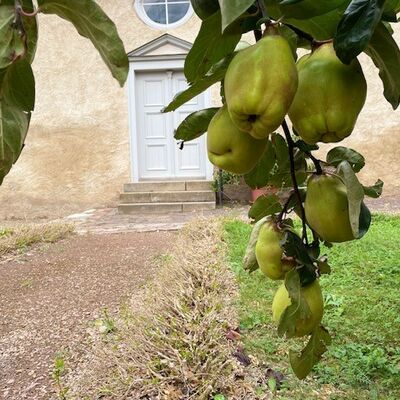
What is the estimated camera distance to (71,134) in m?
7.43

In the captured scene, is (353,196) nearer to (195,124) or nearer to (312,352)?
(195,124)

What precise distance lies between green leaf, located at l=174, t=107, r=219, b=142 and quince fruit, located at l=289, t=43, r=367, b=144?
0.71 feet

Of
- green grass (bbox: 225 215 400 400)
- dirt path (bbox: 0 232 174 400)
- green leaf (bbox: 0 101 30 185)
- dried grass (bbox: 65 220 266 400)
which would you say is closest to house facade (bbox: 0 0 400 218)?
dirt path (bbox: 0 232 174 400)

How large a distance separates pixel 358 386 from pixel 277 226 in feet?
4.73

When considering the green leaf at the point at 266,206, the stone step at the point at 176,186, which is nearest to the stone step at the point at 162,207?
the stone step at the point at 176,186

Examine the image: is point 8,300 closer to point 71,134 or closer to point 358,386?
point 358,386

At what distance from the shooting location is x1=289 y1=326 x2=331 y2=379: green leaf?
78 cm

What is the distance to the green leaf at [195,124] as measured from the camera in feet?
2.24

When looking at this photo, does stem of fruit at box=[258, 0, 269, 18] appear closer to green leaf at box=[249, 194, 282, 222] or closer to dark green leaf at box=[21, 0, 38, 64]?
dark green leaf at box=[21, 0, 38, 64]

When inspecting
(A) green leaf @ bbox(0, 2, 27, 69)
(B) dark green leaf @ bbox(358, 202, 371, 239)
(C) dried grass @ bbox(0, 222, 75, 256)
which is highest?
(A) green leaf @ bbox(0, 2, 27, 69)

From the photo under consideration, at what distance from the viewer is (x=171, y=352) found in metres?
2.02

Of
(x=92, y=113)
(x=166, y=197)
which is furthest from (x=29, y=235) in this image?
(x=92, y=113)

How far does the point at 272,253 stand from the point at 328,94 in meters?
0.33

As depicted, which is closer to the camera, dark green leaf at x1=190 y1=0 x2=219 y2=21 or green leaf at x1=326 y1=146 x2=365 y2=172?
dark green leaf at x1=190 y1=0 x2=219 y2=21
